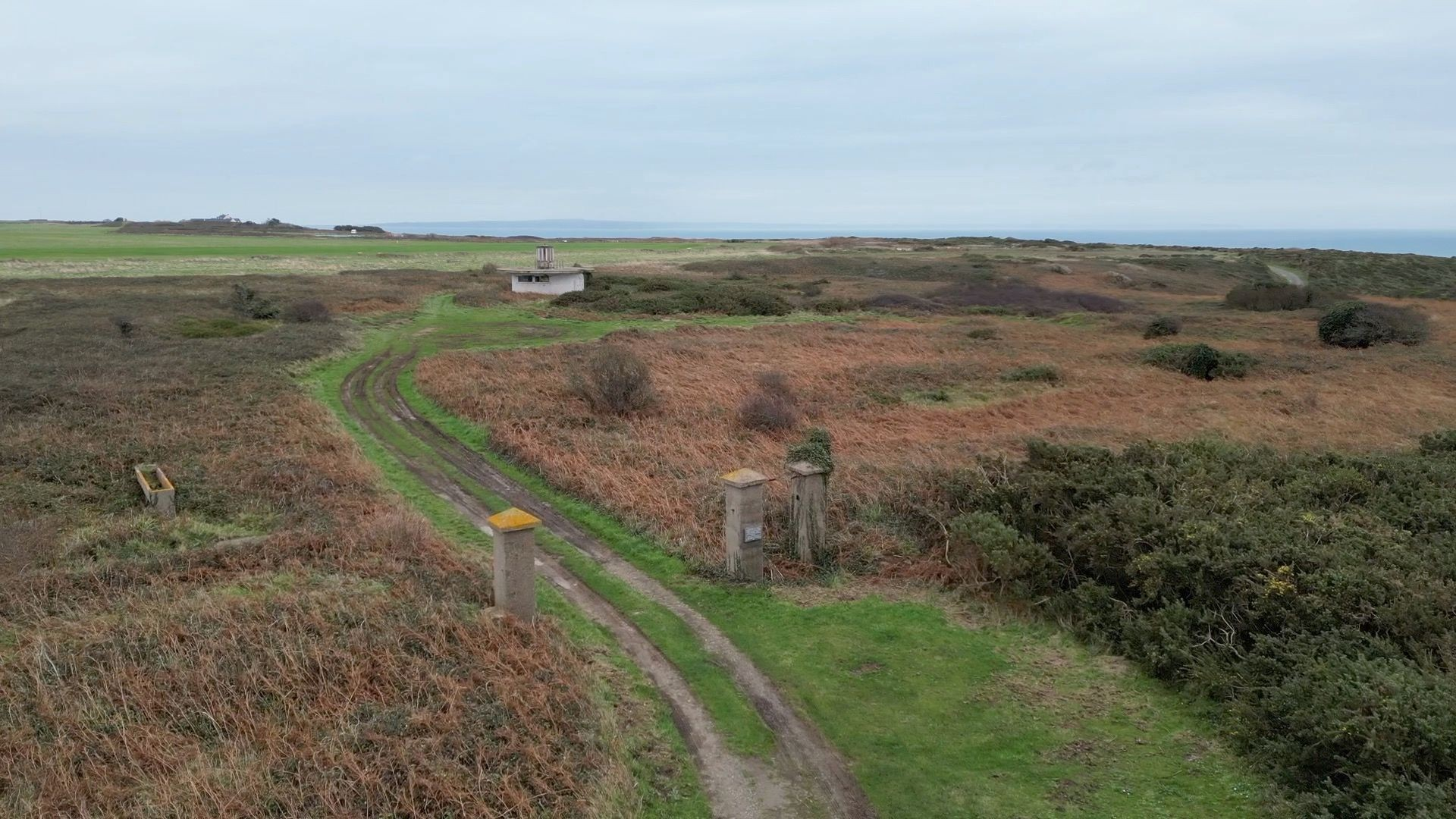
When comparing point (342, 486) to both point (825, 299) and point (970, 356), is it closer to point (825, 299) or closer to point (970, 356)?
point (970, 356)

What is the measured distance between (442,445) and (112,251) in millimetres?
91650

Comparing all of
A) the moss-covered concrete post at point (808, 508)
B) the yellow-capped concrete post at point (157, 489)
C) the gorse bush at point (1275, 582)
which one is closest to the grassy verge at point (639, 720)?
the moss-covered concrete post at point (808, 508)

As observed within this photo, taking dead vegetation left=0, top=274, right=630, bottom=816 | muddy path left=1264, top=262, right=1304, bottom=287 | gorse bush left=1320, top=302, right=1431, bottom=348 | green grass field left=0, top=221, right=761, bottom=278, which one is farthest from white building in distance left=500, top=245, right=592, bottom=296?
muddy path left=1264, top=262, right=1304, bottom=287

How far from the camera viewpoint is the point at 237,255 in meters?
89.0

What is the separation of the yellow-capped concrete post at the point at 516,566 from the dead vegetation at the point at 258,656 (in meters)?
0.34

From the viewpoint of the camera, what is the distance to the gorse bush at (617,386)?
20266 mm

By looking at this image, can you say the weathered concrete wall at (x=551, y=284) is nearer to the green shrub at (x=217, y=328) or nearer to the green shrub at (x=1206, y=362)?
the green shrub at (x=217, y=328)

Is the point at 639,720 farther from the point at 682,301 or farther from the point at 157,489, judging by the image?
the point at 682,301

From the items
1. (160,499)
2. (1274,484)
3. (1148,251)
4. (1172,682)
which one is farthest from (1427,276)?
(160,499)

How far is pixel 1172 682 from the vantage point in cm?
894

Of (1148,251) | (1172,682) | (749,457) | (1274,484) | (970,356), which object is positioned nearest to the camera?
(1172,682)

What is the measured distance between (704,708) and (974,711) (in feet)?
8.77

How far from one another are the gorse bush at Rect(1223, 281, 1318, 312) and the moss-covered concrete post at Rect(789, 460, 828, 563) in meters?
45.6

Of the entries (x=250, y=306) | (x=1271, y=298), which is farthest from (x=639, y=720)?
(x=1271, y=298)
